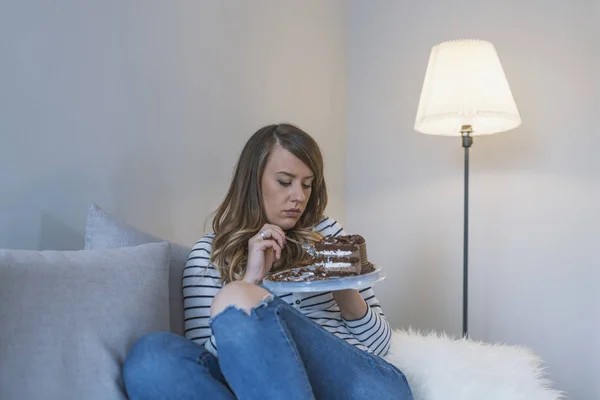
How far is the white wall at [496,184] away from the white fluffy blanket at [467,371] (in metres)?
0.91

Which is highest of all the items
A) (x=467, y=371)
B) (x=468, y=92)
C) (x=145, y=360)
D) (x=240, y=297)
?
(x=468, y=92)

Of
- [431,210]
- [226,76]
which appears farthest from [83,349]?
[431,210]

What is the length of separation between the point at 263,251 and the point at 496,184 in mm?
1340

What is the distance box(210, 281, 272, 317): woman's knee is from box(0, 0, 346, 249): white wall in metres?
0.58

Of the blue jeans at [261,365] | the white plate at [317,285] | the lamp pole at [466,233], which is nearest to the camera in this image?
the blue jeans at [261,365]

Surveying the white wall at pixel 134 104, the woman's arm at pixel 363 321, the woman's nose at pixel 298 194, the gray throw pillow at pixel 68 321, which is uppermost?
the white wall at pixel 134 104

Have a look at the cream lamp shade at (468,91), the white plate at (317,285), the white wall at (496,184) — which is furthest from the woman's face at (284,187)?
the white wall at (496,184)

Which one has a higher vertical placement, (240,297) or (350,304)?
(240,297)

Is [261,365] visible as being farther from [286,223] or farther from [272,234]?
[286,223]

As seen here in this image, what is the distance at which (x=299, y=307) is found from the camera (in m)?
1.45

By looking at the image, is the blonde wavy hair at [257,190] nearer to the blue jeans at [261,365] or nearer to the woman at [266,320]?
the woman at [266,320]

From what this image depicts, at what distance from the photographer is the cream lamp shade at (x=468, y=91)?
1.96 meters

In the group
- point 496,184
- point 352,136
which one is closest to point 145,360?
point 496,184

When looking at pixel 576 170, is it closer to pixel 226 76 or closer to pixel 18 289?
pixel 226 76
